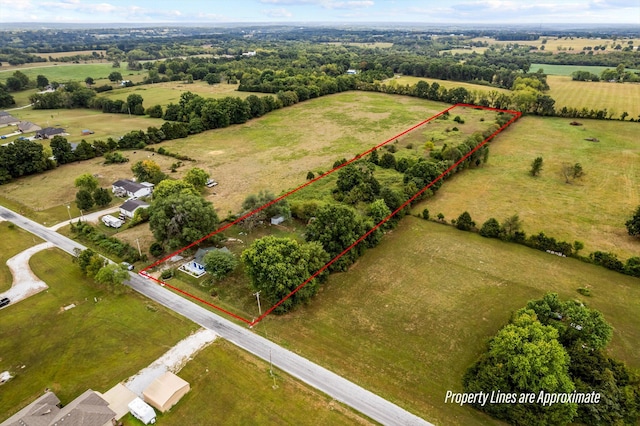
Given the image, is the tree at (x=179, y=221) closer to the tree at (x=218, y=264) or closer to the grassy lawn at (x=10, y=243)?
the tree at (x=218, y=264)


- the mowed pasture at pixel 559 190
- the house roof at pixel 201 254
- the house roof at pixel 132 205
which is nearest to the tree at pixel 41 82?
the house roof at pixel 132 205

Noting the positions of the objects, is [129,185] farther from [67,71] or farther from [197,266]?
[67,71]

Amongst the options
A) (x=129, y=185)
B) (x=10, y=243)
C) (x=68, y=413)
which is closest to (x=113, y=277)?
(x=68, y=413)

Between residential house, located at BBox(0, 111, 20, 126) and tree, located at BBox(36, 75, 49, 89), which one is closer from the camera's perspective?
residential house, located at BBox(0, 111, 20, 126)

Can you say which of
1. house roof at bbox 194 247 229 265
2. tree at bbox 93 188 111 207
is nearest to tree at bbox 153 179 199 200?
tree at bbox 93 188 111 207

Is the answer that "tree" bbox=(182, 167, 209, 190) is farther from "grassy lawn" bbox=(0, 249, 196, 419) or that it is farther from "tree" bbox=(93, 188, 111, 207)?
"grassy lawn" bbox=(0, 249, 196, 419)

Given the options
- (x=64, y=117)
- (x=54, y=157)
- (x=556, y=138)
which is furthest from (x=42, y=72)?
(x=556, y=138)
